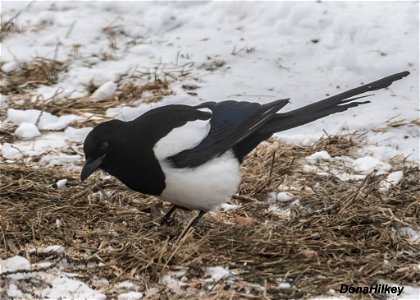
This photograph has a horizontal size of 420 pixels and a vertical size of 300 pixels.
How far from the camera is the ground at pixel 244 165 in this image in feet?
11.2

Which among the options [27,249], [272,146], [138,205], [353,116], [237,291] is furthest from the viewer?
[353,116]

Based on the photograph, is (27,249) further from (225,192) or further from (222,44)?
(222,44)

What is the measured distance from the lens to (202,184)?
3.73 metres

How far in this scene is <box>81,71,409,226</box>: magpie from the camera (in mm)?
3662

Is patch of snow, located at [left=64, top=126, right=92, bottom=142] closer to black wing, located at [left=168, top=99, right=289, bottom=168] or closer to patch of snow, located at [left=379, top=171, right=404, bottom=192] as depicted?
black wing, located at [left=168, top=99, right=289, bottom=168]

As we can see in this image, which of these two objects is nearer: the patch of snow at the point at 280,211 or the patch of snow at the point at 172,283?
the patch of snow at the point at 172,283

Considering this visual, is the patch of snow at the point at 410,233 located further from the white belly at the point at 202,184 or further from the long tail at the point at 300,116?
the white belly at the point at 202,184

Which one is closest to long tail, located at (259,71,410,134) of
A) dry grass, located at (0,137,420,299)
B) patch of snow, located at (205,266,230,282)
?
dry grass, located at (0,137,420,299)

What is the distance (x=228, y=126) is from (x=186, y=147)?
0.26 metres

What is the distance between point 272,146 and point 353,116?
0.74 metres

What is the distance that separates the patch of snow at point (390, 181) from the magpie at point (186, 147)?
1.87 ft

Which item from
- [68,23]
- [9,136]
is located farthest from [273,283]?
[68,23]

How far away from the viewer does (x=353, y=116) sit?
18.0ft

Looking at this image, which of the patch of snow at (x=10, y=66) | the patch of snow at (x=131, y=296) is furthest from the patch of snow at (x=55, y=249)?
the patch of snow at (x=10, y=66)
